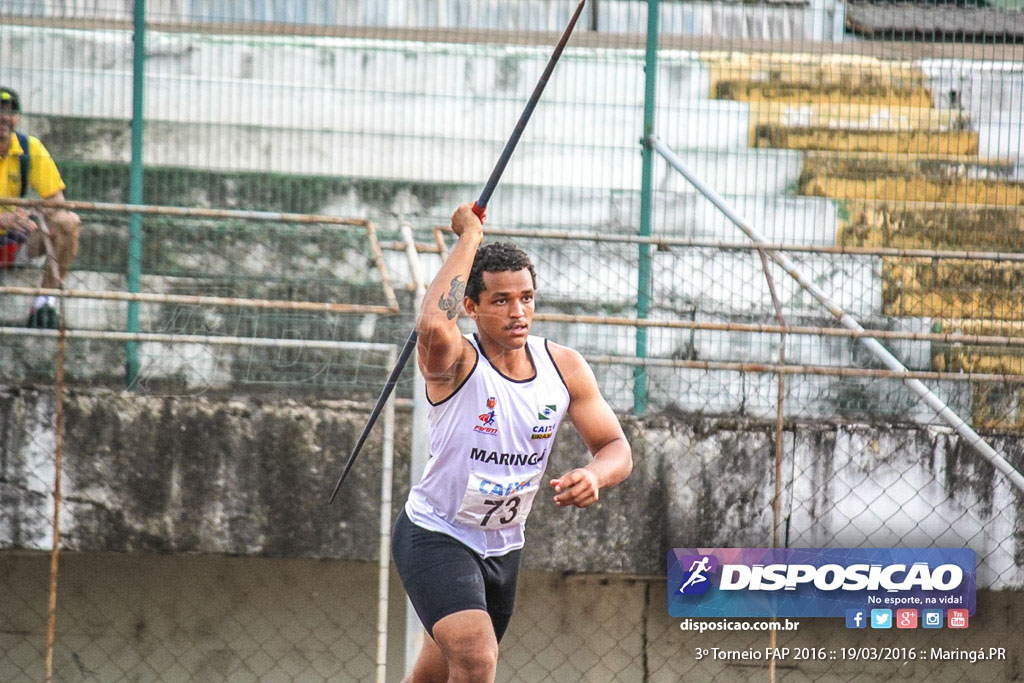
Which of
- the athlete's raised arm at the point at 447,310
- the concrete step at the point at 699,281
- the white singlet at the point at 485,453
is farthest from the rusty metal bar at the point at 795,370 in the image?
the athlete's raised arm at the point at 447,310

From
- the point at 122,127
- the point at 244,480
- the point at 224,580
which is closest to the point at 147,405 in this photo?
the point at 244,480

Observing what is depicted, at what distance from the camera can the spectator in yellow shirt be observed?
534 centimetres

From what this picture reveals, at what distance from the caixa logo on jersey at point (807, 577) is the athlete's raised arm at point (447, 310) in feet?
7.31

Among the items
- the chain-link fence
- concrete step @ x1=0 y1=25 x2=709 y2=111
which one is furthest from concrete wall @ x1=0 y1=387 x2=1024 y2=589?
concrete step @ x1=0 y1=25 x2=709 y2=111

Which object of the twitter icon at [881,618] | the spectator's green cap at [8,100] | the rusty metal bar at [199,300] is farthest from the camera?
the spectator's green cap at [8,100]

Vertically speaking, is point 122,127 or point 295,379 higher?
point 122,127

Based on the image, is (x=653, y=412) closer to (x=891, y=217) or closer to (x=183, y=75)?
(x=891, y=217)

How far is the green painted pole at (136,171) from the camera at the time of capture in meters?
5.52

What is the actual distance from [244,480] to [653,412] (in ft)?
6.58

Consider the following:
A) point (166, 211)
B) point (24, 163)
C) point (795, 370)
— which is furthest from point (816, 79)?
point (24, 163)

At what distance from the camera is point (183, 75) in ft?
21.7

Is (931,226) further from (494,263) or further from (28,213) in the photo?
(28,213)

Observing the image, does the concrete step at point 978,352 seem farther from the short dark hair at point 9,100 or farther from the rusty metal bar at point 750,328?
the short dark hair at point 9,100

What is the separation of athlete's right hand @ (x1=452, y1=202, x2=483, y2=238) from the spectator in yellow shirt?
2.13 meters
